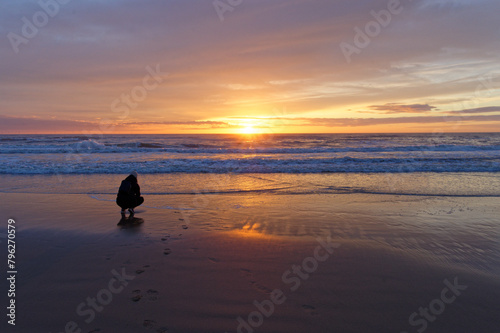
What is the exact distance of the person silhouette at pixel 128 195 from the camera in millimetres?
7750

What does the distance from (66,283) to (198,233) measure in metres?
2.65

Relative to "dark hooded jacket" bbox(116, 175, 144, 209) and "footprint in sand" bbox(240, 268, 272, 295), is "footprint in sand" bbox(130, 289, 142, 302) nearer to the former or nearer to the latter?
"footprint in sand" bbox(240, 268, 272, 295)

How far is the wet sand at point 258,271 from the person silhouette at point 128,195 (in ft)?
1.08

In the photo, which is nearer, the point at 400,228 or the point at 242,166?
the point at 400,228

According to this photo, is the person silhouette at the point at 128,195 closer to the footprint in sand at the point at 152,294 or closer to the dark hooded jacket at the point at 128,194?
the dark hooded jacket at the point at 128,194

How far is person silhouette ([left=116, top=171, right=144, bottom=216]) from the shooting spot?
7.75 m

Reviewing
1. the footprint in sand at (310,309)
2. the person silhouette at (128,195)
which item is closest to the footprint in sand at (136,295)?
the footprint in sand at (310,309)

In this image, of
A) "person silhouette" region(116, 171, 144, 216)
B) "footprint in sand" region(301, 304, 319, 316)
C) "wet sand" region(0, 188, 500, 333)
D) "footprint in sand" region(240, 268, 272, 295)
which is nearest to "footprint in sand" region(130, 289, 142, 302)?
"wet sand" region(0, 188, 500, 333)

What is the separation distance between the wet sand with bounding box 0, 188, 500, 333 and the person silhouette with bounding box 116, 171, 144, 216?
1.08 ft

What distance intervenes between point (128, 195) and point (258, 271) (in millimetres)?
4832

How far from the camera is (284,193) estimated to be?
10.7 meters

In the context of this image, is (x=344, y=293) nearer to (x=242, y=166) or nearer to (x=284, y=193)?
(x=284, y=193)

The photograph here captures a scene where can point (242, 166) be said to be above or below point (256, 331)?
above

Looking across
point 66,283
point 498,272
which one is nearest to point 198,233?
point 66,283
